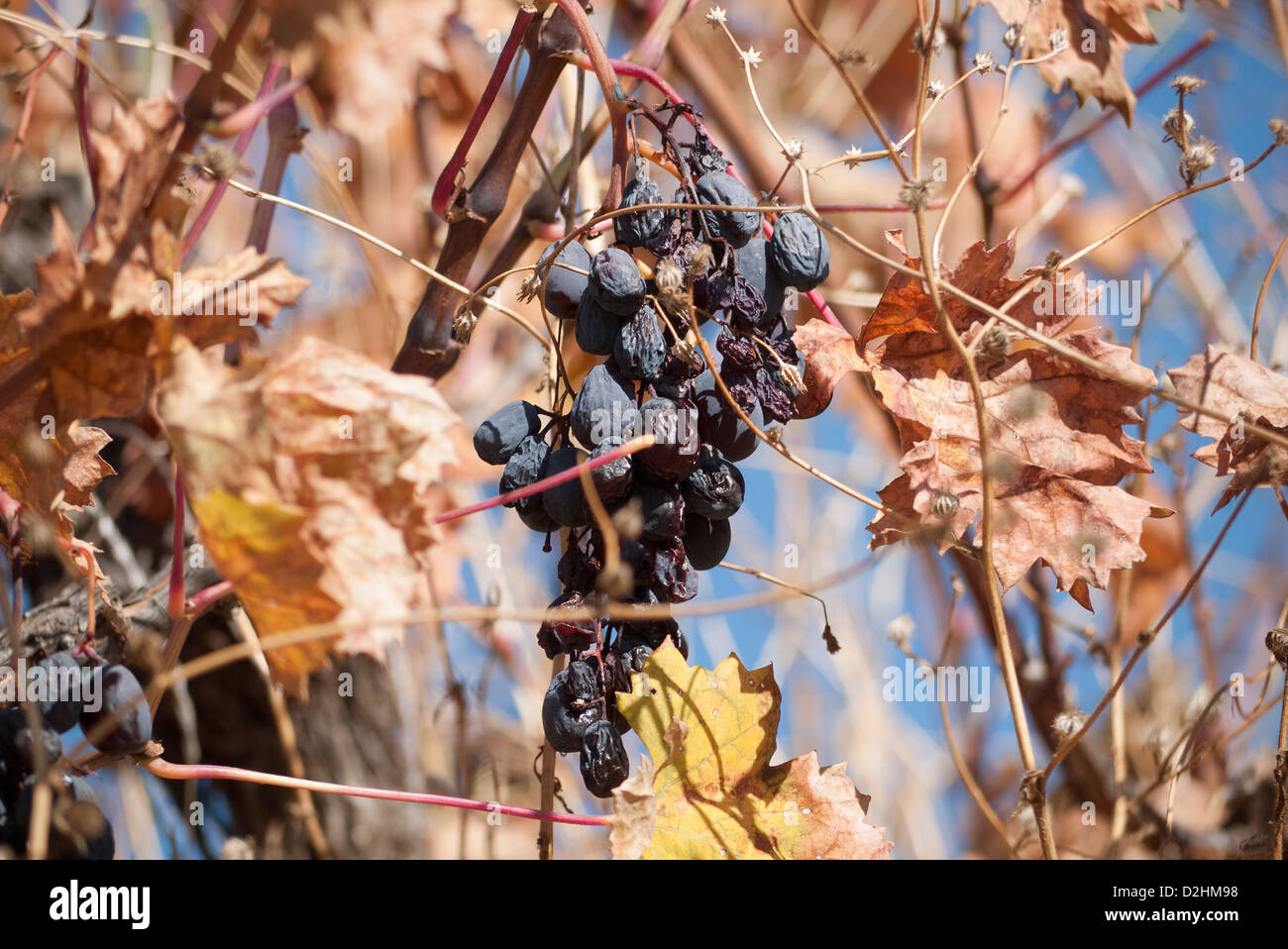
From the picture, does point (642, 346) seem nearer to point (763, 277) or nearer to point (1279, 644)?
point (763, 277)

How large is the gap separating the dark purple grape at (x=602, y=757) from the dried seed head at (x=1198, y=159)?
0.66 metres

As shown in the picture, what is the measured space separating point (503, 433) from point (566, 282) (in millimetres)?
127

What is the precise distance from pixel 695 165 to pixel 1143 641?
1.87ft

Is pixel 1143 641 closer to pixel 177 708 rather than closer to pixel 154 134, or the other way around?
pixel 154 134

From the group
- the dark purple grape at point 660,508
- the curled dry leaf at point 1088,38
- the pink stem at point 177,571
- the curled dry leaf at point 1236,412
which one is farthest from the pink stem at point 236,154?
the curled dry leaf at point 1236,412

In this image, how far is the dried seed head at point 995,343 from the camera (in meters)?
0.79

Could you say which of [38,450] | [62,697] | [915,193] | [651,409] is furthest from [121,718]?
[915,193]

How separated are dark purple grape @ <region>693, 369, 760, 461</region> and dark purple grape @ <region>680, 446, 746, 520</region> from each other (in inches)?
0.8

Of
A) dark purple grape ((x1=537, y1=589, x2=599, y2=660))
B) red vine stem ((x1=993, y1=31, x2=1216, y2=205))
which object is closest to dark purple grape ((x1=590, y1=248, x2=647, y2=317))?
dark purple grape ((x1=537, y1=589, x2=599, y2=660))

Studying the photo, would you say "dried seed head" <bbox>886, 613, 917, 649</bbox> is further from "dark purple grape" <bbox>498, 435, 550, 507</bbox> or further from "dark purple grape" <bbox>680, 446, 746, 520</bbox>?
"dark purple grape" <bbox>498, 435, 550, 507</bbox>

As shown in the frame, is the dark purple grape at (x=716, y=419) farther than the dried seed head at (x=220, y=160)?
Yes

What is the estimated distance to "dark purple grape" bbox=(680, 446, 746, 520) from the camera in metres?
0.76

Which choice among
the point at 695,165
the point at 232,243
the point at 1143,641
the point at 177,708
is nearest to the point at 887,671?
the point at 1143,641

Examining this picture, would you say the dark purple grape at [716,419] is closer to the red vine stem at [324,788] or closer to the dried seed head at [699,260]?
the dried seed head at [699,260]
